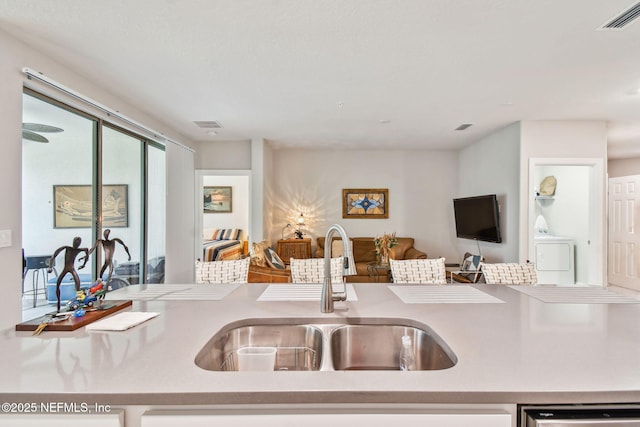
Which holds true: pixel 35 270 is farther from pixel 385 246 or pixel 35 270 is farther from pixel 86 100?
pixel 385 246

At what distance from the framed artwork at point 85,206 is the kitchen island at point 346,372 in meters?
2.30

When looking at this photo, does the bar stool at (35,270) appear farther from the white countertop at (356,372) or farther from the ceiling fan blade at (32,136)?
the white countertop at (356,372)

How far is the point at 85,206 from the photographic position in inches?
134

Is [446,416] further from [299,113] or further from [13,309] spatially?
[299,113]

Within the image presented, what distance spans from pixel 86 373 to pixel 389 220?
20.5 feet

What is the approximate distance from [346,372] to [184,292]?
4.09ft

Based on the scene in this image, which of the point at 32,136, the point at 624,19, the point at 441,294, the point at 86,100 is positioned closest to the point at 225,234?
the point at 86,100

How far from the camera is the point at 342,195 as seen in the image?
6.81 metres

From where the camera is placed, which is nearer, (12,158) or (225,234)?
(12,158)

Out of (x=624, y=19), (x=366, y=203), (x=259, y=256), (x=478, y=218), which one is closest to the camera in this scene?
(x=624, y=19)

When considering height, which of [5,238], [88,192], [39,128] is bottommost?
[5,238]

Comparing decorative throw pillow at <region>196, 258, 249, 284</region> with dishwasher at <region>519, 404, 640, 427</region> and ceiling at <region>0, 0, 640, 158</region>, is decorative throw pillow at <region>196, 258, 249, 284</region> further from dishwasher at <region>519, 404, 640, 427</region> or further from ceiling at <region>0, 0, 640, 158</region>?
dishwasher at <region>519, 404, 640, 427</region>

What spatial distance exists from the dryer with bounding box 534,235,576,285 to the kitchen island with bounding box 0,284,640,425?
4792mm

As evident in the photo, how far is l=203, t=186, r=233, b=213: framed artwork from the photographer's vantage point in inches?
346
